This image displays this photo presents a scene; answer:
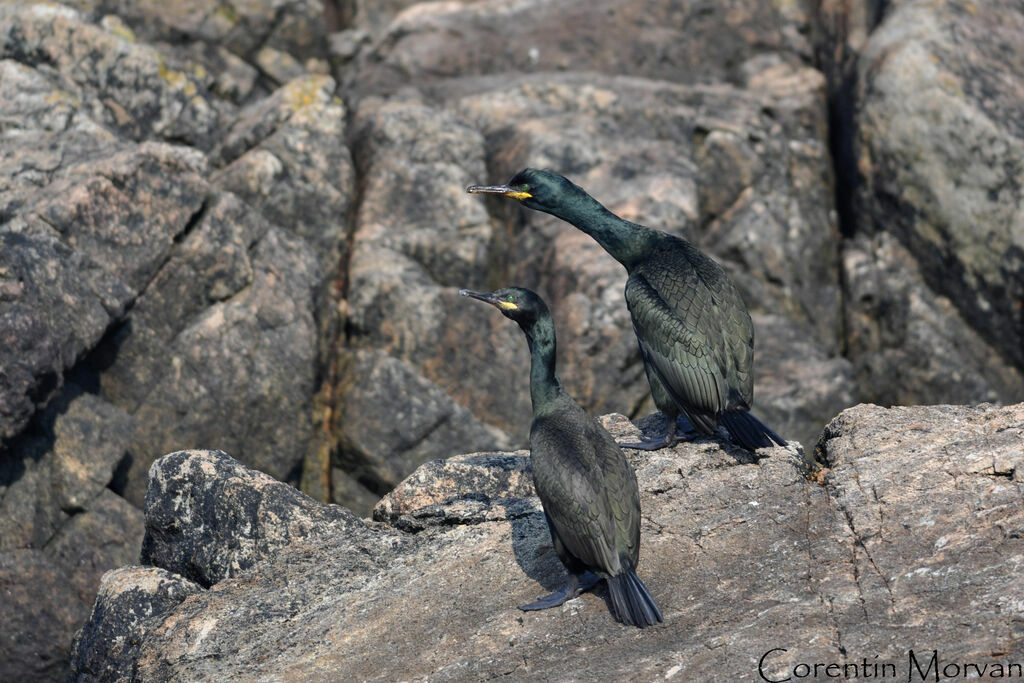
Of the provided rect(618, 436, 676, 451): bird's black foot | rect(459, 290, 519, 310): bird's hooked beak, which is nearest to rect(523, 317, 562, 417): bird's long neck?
rect(459, 290, 519, 310): bird's hooked beak

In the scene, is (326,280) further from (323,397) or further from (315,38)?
(315,38)

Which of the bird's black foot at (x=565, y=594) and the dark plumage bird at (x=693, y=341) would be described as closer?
the bird's black foot at (x=565, y=594)

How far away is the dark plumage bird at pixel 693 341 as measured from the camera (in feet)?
22.6

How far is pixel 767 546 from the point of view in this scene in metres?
6.13

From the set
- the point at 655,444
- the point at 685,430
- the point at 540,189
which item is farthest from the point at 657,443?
the point at 540,189

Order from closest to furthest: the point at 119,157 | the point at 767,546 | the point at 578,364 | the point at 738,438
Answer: the point at 767,546
the point at 738,438
the point at 119,157
the point at 578,364

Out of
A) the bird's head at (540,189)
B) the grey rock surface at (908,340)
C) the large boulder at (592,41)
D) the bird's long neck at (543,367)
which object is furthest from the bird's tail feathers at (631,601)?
the large boulder at (592,41)

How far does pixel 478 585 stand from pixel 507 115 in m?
8.78

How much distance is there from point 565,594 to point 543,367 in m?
1.32

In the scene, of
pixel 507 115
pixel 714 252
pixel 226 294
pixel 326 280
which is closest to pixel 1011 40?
pixel 714 252

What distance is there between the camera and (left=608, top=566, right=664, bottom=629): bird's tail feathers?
18.6 ft

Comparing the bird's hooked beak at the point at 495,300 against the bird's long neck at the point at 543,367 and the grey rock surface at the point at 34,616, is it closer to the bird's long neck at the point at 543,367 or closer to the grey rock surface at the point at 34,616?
the bird's long neck at the point at 543,367

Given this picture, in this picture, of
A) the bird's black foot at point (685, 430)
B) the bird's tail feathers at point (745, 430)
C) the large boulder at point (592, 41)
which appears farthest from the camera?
the large boulder at point (592, 41)

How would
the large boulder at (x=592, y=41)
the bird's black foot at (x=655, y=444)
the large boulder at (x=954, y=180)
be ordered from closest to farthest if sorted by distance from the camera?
the bird's black foot at (x=655, y=444), the large boulder at (x=954, y=180), the large boulder at (x=592, y=41)
